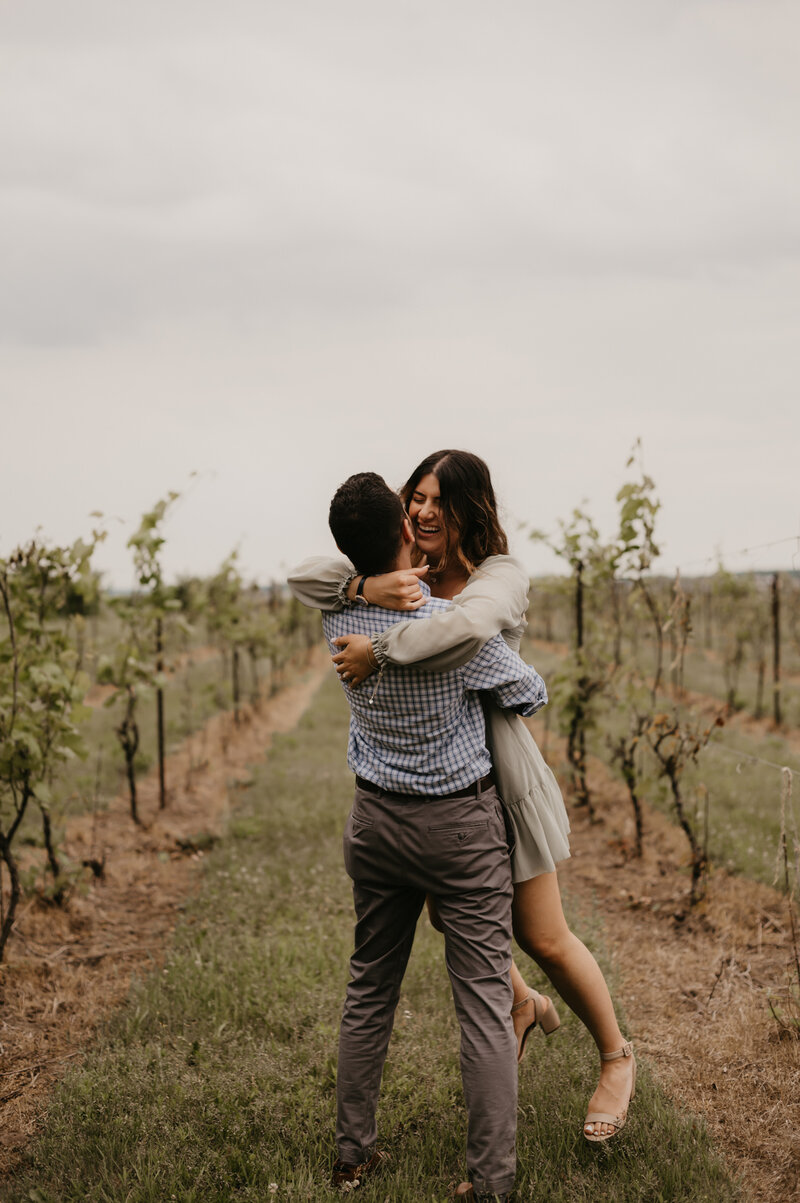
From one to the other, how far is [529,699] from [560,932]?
0.70 m

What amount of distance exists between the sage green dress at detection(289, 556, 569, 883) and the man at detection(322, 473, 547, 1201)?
0.07 meters

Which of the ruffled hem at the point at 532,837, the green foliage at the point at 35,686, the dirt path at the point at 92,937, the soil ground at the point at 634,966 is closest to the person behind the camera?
the ruffled hem at the point at 532,837

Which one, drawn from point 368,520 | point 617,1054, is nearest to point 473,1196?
point 617,1054

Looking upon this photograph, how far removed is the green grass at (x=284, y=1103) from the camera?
231cm

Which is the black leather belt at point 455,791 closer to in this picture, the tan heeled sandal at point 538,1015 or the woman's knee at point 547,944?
the woman's knee at point 547,944

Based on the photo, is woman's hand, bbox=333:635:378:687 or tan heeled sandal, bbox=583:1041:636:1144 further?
tan heeled sandal, bbox=583:1041:636:1144

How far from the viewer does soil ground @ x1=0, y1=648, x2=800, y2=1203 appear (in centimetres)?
274

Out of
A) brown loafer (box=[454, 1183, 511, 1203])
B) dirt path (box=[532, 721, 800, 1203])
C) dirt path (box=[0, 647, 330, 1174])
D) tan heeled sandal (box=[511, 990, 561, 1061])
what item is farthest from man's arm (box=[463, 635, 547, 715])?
dirt path (box=[0, 647, 330, 1174])

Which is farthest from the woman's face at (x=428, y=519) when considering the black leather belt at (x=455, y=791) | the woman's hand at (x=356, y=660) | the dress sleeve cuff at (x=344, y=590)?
the black leather belt at (x=455, y=791)

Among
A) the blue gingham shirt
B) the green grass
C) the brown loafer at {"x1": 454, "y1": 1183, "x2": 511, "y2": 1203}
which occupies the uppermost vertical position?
the blue gingham shirt

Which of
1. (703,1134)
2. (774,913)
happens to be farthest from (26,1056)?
(774,913)

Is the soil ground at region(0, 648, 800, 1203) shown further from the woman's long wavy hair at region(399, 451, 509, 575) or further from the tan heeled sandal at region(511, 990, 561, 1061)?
the woman's long wavy hair at region(399, 451, 509, 575)

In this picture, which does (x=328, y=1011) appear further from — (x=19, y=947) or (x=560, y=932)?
(x=19, y=947)

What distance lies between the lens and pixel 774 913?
179 inches
